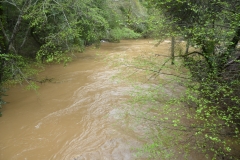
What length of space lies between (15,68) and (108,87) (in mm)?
3940

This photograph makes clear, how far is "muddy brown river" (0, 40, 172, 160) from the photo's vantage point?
4785mm

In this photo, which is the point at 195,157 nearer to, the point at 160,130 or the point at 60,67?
the point at 160,130

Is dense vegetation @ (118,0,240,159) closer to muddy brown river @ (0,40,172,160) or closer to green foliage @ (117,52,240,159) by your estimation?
green foliage @ (117,52,240,159)

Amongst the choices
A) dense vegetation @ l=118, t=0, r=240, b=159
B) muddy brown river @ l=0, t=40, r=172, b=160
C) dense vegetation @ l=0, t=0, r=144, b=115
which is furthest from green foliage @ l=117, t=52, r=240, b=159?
dense vegetation @ l=0, t=0, r=144, b=115

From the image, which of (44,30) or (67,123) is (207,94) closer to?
(67,123)

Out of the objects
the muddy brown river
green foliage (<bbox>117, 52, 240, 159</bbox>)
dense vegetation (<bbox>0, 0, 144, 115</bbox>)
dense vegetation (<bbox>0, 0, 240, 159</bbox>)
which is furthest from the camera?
dense vegetation (<bbox>0, 0, 144, 115</bbox>)

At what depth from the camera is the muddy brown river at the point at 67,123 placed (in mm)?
4785

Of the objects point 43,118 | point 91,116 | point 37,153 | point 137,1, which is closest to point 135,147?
point 91,116

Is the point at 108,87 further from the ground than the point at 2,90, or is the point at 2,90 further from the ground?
the point at 2,90

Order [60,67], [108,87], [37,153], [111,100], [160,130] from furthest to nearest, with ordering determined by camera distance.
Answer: [60,67] < [108,87] < [111,100] < [160,130] < [37,153]

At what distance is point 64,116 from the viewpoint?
6.30m

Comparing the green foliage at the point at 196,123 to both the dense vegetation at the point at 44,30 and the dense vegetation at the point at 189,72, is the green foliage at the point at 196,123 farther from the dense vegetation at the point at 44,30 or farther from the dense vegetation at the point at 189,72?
the dense vegetation at the point at 44,30

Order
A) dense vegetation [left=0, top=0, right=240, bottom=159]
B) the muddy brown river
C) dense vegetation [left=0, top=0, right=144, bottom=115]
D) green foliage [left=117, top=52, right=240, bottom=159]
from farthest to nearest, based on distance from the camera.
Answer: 1. dense vegetation [left=0, top=0, right=144, bottom=115]
2. the muddy brown river
3. dense vegetation [left=0, top=0, right=240, bottom=159]
4. green foliage [left=117, top=52, right=240, bottom=159]

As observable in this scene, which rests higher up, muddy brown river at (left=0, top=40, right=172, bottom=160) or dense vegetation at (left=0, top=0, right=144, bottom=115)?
dense vegetation at (left=0, top=0, right=144, bottom=115)
